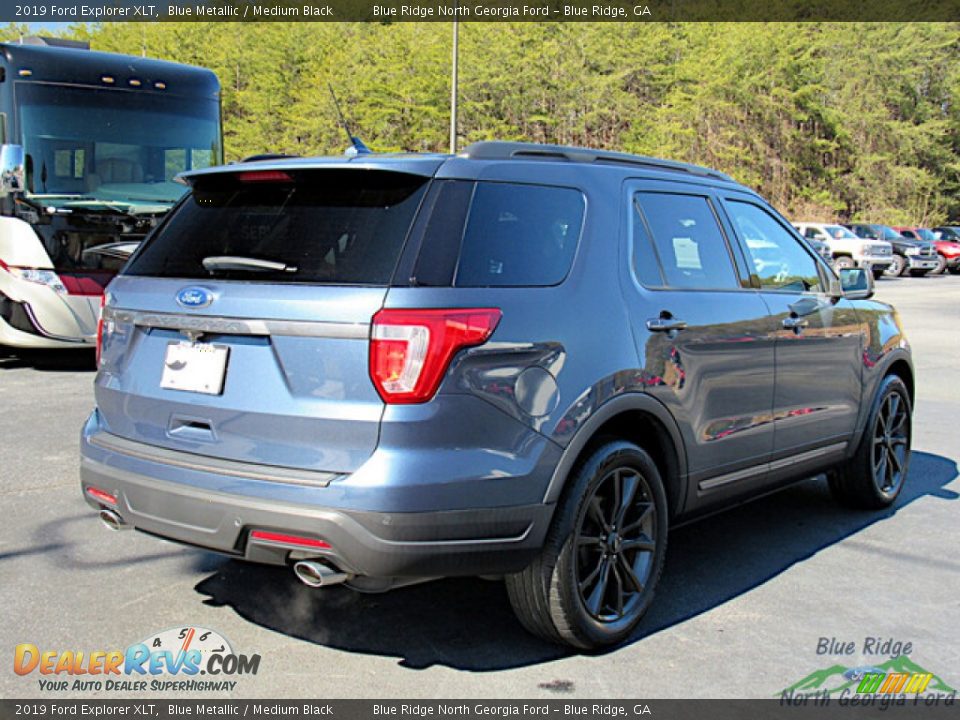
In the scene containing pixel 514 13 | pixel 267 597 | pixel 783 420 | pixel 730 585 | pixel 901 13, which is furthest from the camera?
pixel 901 13

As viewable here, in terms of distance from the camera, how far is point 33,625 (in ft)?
12.6

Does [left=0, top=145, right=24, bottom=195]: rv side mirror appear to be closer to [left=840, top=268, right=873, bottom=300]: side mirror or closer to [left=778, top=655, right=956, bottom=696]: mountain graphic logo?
[left=840, top=268, right=873, bottom=300]: side mirror

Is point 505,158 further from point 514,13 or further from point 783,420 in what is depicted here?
point 514,13

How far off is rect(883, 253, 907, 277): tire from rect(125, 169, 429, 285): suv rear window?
38.3 metres

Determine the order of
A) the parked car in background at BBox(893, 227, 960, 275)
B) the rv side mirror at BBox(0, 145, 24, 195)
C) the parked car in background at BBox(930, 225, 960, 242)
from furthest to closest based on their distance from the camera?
the parked car in background at BBox(930, 225, 960, 242) → the parked car in background at BBox(893, 227, 960, 275) → the rv side mirror at BBox(0, 145, 24, 195)

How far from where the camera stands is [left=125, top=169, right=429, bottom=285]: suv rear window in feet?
10.9

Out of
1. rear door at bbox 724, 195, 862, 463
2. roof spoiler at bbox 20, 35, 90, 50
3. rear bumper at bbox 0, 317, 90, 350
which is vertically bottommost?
rear bumper at bbox 0, 317, 90, 350

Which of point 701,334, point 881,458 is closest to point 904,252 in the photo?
point 881,458

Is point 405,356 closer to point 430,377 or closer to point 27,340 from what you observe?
point 430,377

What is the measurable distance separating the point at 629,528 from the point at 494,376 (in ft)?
3.33

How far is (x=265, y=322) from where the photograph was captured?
130 inches

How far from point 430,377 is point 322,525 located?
57cm

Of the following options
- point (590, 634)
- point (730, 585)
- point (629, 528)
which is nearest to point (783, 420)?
point (730, 585)

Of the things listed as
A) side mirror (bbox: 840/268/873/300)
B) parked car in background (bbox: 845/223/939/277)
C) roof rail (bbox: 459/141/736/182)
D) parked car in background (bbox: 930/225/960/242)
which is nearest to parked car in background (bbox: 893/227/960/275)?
parked car in background (bbox: 930/225/960/242)
